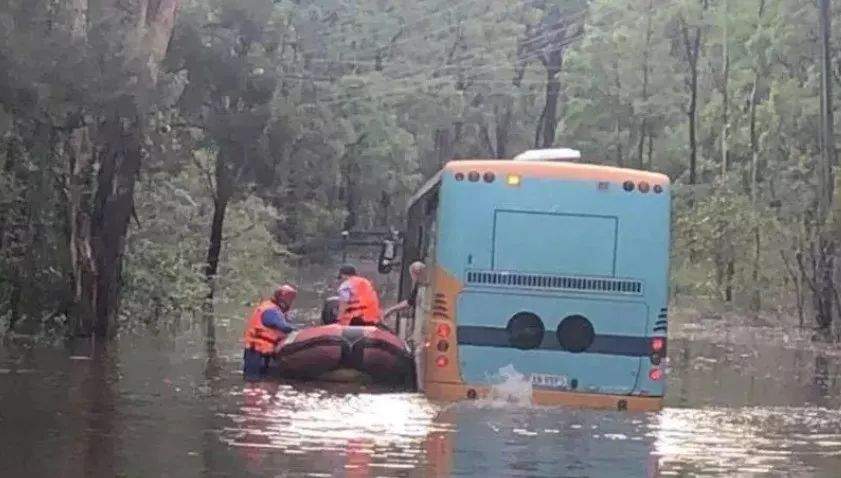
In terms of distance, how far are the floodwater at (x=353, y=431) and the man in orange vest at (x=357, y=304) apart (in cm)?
161

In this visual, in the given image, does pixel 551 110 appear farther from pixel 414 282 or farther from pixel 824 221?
pixel 414 282

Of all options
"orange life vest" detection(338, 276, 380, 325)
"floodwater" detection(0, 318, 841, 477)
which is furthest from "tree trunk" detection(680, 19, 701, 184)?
"orange life vest" detection(338, 276, 380, 325)

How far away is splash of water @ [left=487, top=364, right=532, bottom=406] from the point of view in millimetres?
17688

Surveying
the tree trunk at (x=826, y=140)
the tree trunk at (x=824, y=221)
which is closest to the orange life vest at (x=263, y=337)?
the tree trunk at (x=824, y=221)

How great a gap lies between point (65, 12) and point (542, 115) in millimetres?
54769

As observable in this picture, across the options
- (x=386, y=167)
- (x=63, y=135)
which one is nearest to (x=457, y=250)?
(x=63, y=135)

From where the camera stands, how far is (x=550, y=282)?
17.6 m

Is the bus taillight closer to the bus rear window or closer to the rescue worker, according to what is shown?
the bus rear window

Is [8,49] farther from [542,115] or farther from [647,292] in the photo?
[542,115]

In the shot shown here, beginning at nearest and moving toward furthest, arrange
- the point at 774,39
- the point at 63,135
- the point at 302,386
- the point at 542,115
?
the point at 302,386
the point at 63,135
the point at 774,39
the point at 542,115

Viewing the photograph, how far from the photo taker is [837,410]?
800 inches

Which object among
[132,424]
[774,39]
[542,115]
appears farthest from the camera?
[542,115]

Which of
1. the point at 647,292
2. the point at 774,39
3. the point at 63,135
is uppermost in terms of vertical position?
the point at 774,39

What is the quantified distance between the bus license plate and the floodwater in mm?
315
